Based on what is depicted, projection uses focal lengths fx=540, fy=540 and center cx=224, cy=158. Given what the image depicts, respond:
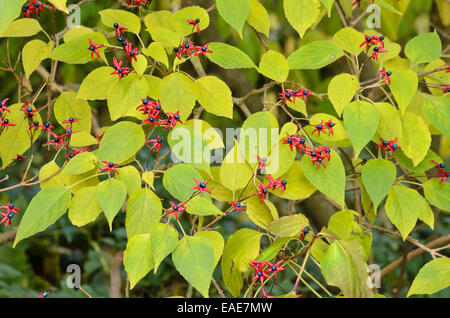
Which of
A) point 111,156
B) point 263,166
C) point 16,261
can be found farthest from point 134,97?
point 16,261

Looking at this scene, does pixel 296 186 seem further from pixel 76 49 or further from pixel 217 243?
pixel 76 49

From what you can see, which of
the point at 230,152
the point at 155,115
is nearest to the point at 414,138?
the point at 230,152

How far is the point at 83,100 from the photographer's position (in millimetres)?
816

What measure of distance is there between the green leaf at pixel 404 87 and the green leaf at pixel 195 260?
315mm

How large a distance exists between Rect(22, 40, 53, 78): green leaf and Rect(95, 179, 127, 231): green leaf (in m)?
0.25

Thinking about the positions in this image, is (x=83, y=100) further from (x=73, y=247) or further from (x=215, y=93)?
(x=73, y=247)

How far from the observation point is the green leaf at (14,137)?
804 millimetres

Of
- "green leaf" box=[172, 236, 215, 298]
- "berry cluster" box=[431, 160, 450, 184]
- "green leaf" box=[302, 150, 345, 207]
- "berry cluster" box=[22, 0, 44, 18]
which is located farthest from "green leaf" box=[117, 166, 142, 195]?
"berry cluster" box=[431, 160, 450, 184]

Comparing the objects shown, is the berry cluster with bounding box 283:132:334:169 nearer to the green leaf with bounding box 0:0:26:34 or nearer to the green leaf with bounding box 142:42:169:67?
the green leaf with bounding box 142:42:169:67

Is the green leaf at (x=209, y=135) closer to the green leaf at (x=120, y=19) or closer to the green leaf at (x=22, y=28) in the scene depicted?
the green leaf at (x=120, y=19)

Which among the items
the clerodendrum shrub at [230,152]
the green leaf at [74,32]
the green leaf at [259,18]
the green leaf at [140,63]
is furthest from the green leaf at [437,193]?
the green leaf at [74,32]

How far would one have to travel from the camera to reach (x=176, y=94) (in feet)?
2.32

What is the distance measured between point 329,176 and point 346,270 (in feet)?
0.41
